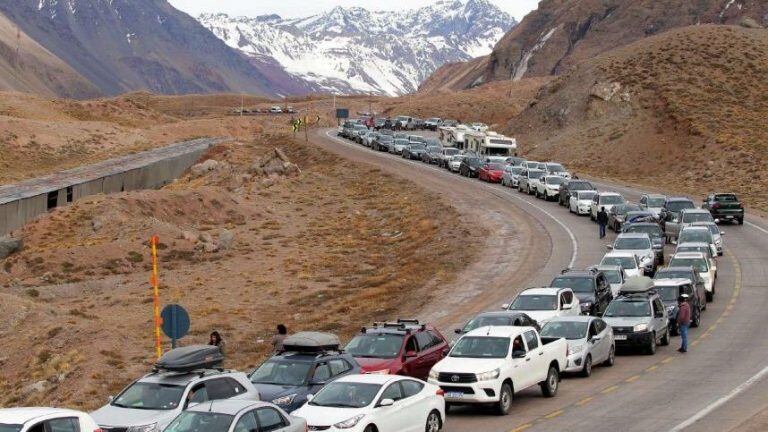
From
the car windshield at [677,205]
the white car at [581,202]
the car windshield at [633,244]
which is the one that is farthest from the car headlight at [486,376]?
the white car at [581,202]

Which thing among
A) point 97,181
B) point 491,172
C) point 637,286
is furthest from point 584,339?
point 97,181

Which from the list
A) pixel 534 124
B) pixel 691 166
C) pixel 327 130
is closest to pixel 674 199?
pixel 691 166

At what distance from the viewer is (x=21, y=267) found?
188 ft

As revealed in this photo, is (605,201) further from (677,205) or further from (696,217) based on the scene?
(696,217)

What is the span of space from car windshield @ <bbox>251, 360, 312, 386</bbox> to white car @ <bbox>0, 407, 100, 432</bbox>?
5592mm

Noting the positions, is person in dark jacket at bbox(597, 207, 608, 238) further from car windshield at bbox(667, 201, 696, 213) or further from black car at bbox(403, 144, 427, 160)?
black car at bbox(403, 144, 427, 160)

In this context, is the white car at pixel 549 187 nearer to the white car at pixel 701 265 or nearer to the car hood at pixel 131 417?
the white car at pixel 701 265

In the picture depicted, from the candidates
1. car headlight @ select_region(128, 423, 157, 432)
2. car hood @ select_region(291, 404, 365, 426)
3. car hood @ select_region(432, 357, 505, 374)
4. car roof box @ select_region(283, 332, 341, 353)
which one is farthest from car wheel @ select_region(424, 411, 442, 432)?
car headlight @ select_region(128, 423, 157, 432)

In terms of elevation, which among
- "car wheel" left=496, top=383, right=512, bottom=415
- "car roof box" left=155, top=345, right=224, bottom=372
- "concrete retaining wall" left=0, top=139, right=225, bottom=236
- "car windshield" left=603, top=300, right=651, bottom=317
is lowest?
"concrete retaining wall" left=0, top=139, right=225, bottom=236

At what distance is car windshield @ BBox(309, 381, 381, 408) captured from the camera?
20797mm

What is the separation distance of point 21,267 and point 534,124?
74.0 meters

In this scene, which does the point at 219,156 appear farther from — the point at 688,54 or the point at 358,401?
the point at 358,401

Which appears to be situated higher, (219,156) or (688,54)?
(688,54)

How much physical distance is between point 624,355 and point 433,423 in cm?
1181
